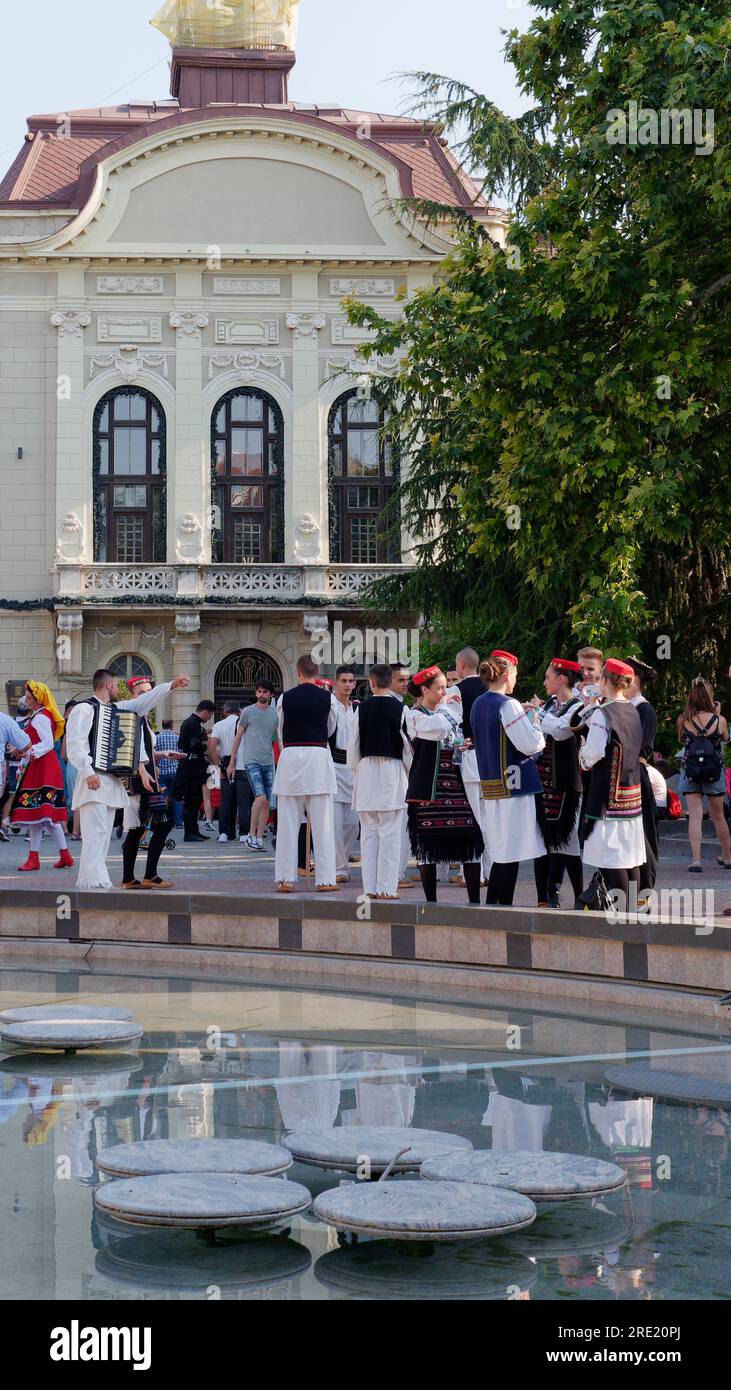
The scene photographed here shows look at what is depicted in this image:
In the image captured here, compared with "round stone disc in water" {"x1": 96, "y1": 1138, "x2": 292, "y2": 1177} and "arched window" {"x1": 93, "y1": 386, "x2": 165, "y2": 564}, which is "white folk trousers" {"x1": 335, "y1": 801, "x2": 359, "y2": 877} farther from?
"arched window" {"x1": 93, "y1": 386, "x2": 165, "y2": 564}

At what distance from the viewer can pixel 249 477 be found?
3956cm

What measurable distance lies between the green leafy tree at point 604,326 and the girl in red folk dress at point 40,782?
513 centimetres

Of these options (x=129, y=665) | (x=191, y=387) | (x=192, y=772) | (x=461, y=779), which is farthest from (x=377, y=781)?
(x=191, y=387)

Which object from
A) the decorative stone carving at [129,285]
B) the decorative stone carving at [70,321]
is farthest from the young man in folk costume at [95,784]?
the decorative stone carving at [129,285]

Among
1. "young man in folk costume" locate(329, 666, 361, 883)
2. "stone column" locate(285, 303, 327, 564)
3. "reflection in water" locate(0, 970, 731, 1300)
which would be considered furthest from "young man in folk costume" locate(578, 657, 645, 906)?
"stone column" locate(285, 303, 327, 564)

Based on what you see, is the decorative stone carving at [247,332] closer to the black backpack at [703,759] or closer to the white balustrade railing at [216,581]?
the white balustrade railing at [216,581]

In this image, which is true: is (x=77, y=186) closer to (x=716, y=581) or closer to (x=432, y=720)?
(x=716, y=581)

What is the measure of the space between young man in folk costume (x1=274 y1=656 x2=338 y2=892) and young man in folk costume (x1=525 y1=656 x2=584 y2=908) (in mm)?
1816

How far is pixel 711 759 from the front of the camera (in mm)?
14727

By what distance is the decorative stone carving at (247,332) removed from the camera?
3906cm

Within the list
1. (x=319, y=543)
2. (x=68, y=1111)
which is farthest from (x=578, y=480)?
(x=319, y=543)

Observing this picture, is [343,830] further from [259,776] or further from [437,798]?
[437,798]

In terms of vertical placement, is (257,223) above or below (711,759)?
above
